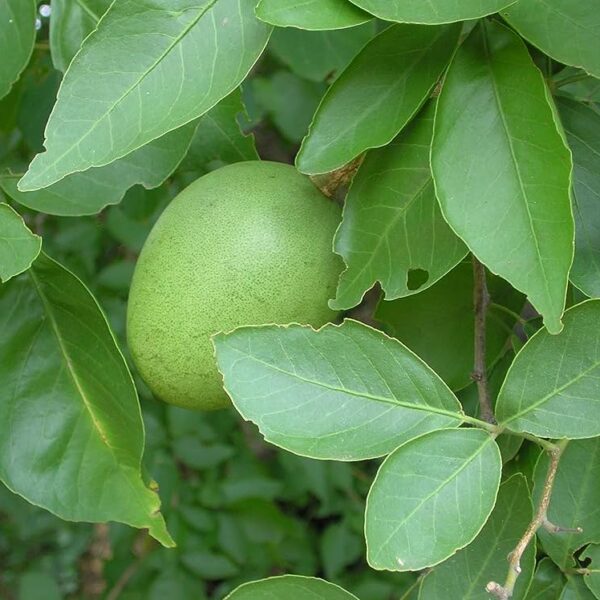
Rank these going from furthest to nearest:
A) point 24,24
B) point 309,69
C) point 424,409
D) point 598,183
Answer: point 309,69
point 24,24
point 598,183
point 424,409

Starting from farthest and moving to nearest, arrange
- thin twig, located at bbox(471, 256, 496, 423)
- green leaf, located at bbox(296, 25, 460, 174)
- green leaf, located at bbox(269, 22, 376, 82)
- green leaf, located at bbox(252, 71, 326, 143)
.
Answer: green leaf, located at bbox(252, 71, 326, 143), green leaf, located at bbox(269, 22, 376, 82), thin twig, located at bbox(471, 256, 496, 423), green leaf, located at bbox(296, 25, 460, 174)

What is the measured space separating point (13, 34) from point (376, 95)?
0.41 meters

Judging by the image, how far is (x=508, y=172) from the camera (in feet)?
2.59

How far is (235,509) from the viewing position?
197 centimetres

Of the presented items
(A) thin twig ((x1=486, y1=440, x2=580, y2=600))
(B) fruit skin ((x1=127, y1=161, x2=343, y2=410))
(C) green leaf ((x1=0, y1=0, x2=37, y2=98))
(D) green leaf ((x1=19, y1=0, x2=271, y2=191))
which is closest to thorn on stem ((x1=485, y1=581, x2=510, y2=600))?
(A) thin twig ((x1=486, y1=440, x2=580, y2=600))

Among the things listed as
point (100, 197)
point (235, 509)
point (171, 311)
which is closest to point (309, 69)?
point (100, 197)

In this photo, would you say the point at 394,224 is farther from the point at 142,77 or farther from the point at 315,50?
the point at 315,50

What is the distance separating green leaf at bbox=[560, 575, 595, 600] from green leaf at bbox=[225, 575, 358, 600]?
0.68 feet

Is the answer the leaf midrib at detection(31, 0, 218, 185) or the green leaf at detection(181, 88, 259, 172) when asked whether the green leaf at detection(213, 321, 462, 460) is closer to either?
the leaf midrib at detection(31, 0, 218, 185)

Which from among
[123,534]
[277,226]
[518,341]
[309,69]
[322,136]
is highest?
[322,136]

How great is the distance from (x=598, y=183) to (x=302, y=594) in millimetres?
456

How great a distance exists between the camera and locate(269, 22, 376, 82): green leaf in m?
1.42

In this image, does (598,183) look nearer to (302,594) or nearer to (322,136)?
(322,136)

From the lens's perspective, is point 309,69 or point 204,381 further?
point 309,69
